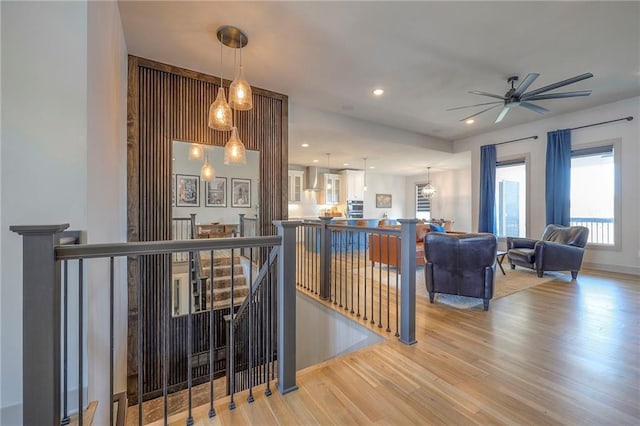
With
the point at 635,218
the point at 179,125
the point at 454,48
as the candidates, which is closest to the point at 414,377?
the point at 454,48

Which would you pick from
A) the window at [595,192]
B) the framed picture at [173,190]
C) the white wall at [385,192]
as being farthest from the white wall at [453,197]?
the framed picture at [173,190]

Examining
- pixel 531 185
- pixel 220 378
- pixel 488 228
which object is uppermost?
A: pixel 531 185

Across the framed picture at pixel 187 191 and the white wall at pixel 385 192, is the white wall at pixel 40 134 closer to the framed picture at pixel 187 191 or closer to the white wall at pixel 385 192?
the framed picture at pixel 187 191

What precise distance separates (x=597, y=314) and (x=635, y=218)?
2.93 meters

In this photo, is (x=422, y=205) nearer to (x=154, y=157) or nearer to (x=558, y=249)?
(x=558, y=249)

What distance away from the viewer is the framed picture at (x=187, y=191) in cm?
356

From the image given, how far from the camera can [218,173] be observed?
12.8 ft

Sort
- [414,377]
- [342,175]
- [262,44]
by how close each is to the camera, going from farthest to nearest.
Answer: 1. [342,175]
2. [262,44]
3. [414,377]

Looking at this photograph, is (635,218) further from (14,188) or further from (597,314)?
(14,188)

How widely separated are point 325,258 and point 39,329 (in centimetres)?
276

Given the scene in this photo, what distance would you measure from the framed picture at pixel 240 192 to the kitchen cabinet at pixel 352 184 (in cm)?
581

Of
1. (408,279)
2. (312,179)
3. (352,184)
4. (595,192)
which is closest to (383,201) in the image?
(352,184)

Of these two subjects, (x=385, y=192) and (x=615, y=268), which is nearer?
(x=615, y=268)

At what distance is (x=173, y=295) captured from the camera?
11.5 feet
